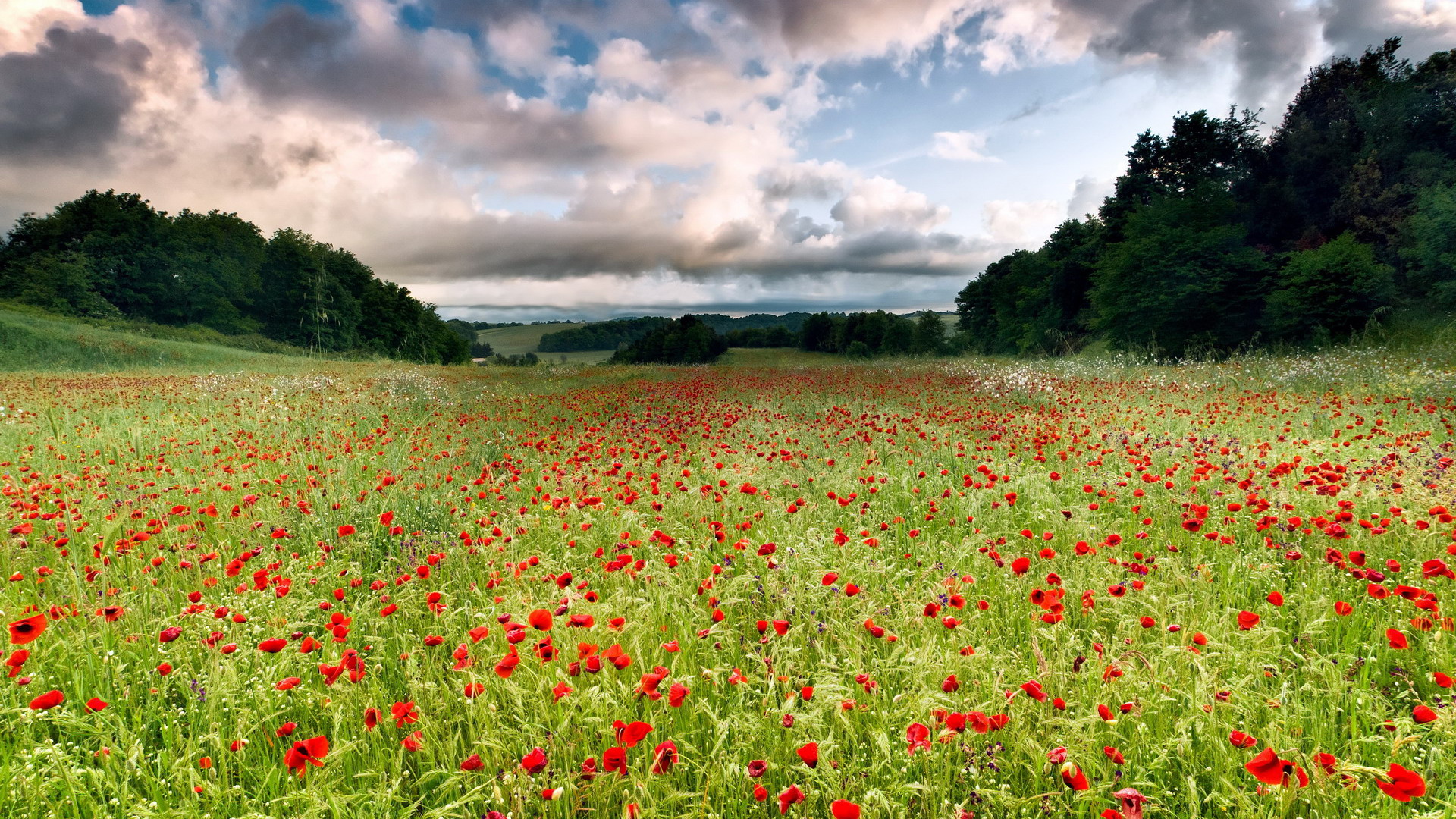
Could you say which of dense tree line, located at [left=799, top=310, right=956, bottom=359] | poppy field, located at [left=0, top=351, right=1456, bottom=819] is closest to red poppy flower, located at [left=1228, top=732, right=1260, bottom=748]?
poppy field, located at [left=0, top=351, right=1456, bottom=819]

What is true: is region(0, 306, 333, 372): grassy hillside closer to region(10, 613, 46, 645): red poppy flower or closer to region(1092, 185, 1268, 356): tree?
region(10, 613, 46, 645): red poppy flower

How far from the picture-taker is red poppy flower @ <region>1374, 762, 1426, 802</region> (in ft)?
3.91

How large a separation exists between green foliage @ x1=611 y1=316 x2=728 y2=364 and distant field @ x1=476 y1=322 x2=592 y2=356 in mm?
65316

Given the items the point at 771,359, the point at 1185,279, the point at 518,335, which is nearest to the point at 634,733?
the point at 1185,279

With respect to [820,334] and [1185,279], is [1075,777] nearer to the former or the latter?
[1185,279]

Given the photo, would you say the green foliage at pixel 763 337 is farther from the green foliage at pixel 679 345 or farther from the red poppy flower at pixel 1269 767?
the red poppy flower at pixel 1269 767

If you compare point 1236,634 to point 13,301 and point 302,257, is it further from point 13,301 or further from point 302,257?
point 302,257

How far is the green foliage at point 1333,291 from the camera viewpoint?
18.0 meters

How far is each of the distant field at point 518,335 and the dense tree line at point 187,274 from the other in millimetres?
71766

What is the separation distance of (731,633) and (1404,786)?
77.8 inches

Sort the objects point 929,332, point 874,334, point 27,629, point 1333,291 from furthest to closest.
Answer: point 874,334, point 929,332, point 1333,291, point 27,629

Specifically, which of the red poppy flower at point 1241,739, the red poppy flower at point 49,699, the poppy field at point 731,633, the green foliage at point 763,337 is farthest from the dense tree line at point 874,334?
the red poppy flower at point 49,699

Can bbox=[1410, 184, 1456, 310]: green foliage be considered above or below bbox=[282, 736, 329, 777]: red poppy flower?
above

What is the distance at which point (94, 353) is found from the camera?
23.9m
